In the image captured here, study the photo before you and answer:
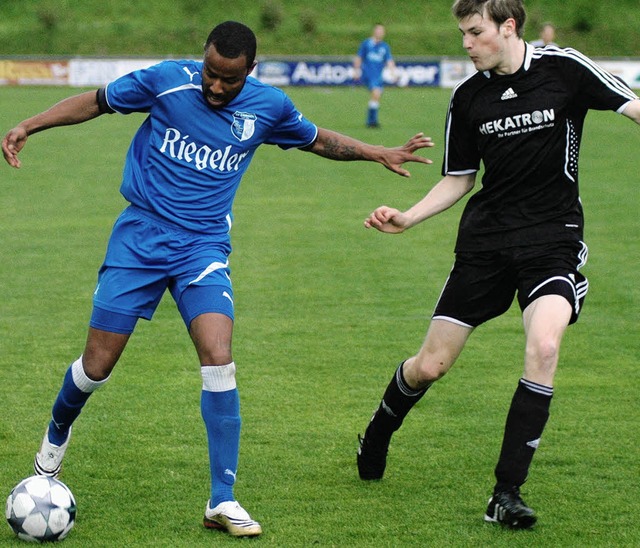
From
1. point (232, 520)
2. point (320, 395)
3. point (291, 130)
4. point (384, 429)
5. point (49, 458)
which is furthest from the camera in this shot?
point (320, 395)

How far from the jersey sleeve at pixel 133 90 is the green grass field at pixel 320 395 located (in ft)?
5.91

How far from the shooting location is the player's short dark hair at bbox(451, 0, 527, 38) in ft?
16.7

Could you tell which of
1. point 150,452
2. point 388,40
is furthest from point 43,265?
point 388,40

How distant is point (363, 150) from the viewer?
5.67 meters

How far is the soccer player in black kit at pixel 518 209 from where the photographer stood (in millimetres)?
4949

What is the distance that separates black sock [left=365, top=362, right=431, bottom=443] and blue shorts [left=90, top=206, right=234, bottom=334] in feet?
3.27

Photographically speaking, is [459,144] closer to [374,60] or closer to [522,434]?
[522,434]

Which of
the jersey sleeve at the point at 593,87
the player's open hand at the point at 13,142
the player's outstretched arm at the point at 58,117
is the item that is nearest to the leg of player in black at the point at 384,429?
the jersey sleeve at the point at 593,87

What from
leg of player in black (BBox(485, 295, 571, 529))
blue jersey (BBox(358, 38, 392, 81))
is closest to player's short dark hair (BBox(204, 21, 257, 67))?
leg of player in black (BBox(485, 295, 571, 529))

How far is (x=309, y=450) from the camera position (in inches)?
238

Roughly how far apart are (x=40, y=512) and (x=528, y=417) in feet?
6.86

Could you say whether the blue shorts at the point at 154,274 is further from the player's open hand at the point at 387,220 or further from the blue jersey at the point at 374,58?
the blue jersey at the point at 374,58

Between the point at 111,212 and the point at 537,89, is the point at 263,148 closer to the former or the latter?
the point at 111,212

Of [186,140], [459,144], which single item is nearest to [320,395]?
[459,144]
